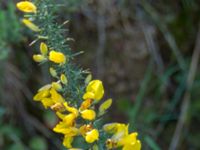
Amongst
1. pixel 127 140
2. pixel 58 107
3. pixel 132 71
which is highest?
pixel 58 107

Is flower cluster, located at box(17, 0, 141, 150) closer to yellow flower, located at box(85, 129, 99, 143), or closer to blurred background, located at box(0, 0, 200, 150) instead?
yellow flower, located at box(85, 129, 99, 143)

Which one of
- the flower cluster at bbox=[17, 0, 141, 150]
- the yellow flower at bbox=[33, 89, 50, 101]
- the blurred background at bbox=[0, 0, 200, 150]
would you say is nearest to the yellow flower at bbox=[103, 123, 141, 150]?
the flower cluster at bbox=[17, 0, 141, 150]

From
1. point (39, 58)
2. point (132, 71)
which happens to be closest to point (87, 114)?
point (39, 58)

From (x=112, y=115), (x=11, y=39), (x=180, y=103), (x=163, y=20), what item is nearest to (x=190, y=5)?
(x=163, y=20)

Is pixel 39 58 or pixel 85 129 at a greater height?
pixel 39 58

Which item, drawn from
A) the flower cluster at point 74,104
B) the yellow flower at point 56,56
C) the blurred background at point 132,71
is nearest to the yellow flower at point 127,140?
the flower cluster at point 74,104

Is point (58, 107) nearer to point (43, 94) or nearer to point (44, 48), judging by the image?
point (43, 94)

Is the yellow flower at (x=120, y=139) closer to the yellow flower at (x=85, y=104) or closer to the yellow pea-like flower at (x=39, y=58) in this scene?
the yellow flower at (x=85, y=104)

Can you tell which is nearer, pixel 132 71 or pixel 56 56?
pixel 56 56

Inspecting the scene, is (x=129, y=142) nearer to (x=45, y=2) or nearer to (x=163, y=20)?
(x=45, y=2)
